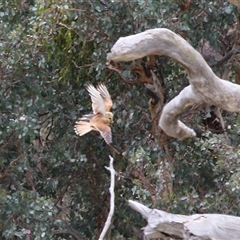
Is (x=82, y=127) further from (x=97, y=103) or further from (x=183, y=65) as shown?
(x=183, y=65)

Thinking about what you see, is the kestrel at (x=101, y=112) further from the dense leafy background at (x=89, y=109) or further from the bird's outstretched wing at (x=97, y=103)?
the dense leafy background at (x=89, y=109)

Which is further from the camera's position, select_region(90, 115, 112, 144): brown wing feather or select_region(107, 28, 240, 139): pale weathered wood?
select_region(90, 115, 112, 144): brown wing feather

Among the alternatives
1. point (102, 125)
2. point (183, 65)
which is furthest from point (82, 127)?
point (183, 65)

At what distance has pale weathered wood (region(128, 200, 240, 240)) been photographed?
2602mm

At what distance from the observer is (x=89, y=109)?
14.6 ft

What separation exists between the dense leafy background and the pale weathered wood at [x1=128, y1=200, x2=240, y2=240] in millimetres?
1019

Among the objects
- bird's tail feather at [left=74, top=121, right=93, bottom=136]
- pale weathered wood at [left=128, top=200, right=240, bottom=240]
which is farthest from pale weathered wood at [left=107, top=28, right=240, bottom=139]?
bird's tail feather at [left=74, top=121, right=93, bottom=136]

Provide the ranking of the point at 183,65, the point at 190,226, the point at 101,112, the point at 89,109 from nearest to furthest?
the point at 183,65 < the point at 190,226 < the point at 101,112 < the point at 89,109

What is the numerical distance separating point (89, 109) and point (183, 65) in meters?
2.12

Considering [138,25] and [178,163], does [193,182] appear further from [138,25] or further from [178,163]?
[138,25]

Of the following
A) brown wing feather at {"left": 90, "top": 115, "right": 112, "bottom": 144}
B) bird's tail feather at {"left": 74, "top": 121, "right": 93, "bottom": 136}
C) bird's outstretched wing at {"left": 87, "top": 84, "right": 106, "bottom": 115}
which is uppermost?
bird's outstretched wing at {"left": 87, "top": 84, "right": 106, "bottom": 115}

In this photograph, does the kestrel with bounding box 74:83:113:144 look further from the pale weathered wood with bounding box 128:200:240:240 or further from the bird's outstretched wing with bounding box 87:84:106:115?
the pale weathered wood with bounding box 128:200:240:240

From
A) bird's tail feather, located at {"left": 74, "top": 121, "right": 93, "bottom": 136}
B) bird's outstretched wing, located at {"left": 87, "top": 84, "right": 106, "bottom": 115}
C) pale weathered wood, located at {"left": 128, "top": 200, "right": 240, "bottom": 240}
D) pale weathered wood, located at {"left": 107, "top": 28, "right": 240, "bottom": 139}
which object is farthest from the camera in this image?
bird's tail feather, located at {"left": 74, "top": 121, "right": 93, "bottom": 136}

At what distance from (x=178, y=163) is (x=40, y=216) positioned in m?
0.91
